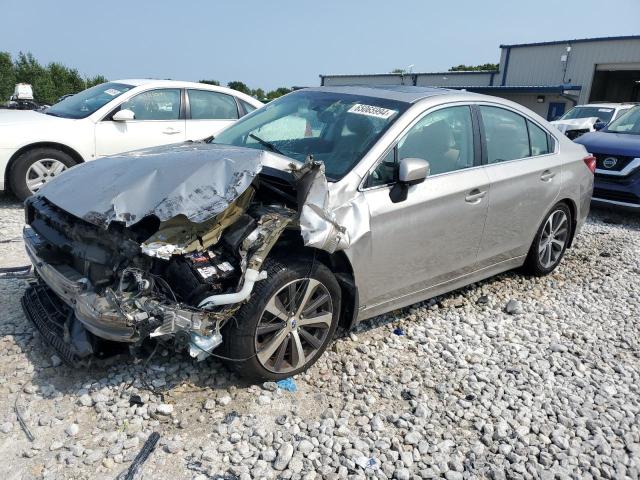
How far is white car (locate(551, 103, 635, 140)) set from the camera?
39.7 feet

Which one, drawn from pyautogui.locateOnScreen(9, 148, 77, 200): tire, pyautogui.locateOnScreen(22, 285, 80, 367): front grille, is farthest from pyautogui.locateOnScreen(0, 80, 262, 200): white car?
pyautogui.locateOnScreen(22, 285, 80, 367): front grille

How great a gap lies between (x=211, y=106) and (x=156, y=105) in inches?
31.7

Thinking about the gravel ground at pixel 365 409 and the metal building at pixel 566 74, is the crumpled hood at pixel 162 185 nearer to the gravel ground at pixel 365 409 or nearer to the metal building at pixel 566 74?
the gravel ground at pixel 365 409

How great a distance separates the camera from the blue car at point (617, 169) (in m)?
7.76

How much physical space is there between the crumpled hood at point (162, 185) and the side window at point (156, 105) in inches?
163

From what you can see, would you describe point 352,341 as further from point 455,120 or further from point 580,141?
point 580,141

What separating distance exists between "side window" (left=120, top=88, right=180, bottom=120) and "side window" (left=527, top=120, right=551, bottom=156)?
16.1ft

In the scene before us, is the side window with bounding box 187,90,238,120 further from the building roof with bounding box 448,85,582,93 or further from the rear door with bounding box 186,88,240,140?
the building roof with bounding box 448,85,582,93

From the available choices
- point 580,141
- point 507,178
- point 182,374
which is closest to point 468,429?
point 182,374

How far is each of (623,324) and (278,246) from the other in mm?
3195

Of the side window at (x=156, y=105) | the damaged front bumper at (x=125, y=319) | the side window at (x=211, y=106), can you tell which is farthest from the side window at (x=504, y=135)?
the side window at (x=156, y=105)

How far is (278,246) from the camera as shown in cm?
318

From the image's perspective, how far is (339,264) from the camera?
3.42 metres

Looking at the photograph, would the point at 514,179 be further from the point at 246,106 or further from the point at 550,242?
the point at 246,106
